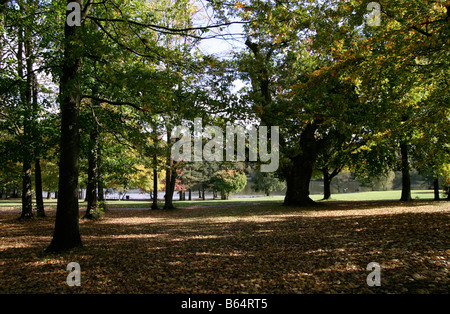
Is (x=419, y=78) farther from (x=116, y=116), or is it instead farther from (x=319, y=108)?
(x=116, y=116)

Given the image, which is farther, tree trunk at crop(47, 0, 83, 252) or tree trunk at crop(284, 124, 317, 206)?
tree trunk at crop(284, 124, 317, 206)

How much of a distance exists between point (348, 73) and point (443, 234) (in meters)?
5.46

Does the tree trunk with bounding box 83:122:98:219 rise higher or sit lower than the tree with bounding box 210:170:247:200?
higher

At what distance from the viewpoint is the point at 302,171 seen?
68.2 ft

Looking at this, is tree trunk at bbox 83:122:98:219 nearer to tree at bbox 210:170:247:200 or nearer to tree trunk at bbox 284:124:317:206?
tree trunk at bbox 284:124:317:206

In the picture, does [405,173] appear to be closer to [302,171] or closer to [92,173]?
[302,171]

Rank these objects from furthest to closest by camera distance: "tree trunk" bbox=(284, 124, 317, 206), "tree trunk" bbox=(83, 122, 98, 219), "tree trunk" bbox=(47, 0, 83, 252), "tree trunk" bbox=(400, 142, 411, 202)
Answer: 1. "tree trunk" bbox=(400, 142, 411, 202)
2. "tree trunk" bbox=(284, 124, 317, 206)
3. "tree trunk" bbox=(83, 122, 98, 219)
4. "tree trunk" bbox=(47, 0, 83, 252)

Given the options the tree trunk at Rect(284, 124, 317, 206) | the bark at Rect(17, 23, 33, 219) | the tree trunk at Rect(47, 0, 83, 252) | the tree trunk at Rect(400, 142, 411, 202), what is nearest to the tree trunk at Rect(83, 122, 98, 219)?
the bark at Rect(17, 23, 33, 219)

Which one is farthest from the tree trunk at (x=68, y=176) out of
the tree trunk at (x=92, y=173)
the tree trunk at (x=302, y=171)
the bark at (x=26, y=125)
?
the tree trunk at (x=302, y=171)

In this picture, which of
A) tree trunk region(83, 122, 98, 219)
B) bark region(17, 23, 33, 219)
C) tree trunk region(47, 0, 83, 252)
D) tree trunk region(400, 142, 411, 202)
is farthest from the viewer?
tree trunk region(400, 142, 411, 202)

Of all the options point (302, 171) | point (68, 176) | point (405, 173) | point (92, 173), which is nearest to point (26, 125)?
point (92, 173)

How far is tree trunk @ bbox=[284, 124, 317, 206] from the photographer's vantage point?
787 inches

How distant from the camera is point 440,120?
33.6ft

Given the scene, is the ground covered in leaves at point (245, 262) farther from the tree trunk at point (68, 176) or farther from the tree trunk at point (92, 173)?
the tree trunk at point (92, 173)
